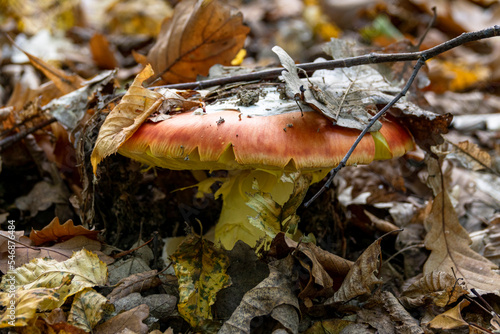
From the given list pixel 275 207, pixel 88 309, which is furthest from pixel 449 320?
pixel 88 309

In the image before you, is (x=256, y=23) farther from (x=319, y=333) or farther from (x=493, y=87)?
(x=319, y=333)

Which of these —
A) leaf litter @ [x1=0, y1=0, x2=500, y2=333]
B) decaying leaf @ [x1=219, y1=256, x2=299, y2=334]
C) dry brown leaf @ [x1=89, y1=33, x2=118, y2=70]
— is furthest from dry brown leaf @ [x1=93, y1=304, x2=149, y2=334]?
dry brown leaf @ [x1=89, y1=33, x2=118, y2=70]

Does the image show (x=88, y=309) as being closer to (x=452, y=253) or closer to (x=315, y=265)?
(x=315, y=265)

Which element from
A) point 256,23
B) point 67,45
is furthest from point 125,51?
point 256,23

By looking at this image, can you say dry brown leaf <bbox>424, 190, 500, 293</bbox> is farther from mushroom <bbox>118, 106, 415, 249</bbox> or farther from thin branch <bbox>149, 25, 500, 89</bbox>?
thin branch <bbox>149, 25, 500, 89</bbox>

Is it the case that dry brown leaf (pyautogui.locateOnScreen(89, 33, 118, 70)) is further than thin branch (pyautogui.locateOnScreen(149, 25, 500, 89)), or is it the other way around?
dry brown leaf (pyautogui.locateOnScreen(89, 33, 118, 70))

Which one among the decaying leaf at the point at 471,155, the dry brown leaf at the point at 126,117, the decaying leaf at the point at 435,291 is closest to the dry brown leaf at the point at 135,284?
the dry brown leaf at the point at 126,117
